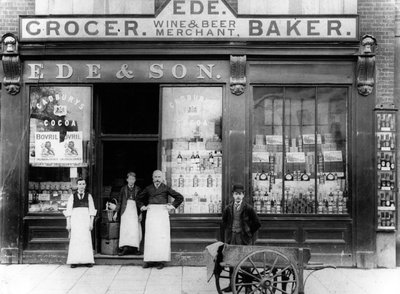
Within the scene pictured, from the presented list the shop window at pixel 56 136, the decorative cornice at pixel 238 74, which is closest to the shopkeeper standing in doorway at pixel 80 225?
the shop window at pixel 56 136

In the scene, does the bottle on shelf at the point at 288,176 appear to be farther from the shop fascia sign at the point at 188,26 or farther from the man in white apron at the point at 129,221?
the man in white apron at the point at 129,221

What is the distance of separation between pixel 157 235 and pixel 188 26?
4.12 metres

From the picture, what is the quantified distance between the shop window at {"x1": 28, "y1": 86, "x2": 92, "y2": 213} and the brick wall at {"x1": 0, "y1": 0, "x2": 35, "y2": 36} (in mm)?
1297

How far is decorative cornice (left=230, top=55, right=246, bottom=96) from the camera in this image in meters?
9.73

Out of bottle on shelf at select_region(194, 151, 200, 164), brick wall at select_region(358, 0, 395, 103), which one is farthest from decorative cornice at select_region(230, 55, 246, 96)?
brick wall at select_region(358, 0, 395, 103)

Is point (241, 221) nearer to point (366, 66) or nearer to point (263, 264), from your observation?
point (263, 264)

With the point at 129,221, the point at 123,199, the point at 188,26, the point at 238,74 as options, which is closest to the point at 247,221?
the point at 129,221

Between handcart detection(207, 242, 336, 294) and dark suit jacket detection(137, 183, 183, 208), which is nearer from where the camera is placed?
handcart detection(207, 242, 336, 294)

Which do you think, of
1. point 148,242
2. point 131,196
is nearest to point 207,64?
point 131,196

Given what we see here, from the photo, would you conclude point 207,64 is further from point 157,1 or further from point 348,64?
point 348,64

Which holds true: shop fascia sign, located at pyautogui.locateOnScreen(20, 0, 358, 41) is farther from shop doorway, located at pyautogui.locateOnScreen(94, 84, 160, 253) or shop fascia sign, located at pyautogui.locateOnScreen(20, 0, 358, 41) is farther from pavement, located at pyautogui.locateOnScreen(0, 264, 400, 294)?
pavement, located at pyautogui.locateOnScreen(0, 264, 400, 294)

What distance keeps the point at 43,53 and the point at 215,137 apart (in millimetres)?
3782

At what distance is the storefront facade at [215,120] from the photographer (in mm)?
9703

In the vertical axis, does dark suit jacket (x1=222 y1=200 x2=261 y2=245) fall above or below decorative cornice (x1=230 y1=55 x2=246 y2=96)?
below
